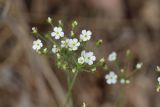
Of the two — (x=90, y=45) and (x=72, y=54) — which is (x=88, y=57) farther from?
(x=90, y=45)

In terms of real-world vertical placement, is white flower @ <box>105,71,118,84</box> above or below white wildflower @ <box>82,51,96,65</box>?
above

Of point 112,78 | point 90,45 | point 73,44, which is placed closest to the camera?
point 73,44

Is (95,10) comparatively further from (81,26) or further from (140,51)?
(140,51)

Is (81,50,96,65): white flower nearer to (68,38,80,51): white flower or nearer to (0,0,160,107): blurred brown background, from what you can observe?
(68,38,80,51): white flower

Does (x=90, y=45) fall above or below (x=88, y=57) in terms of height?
above

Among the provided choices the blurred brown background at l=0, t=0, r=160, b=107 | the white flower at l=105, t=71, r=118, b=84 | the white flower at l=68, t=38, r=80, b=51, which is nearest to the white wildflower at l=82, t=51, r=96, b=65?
the white flower at l=68, t=38, r=80, b=51

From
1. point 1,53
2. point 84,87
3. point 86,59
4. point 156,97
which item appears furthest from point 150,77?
point 86,59

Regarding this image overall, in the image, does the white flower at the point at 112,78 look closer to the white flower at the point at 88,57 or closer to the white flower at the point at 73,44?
the white flower at the point at 88,57

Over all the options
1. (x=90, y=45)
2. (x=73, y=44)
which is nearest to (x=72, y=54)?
(x=73, y=44)
